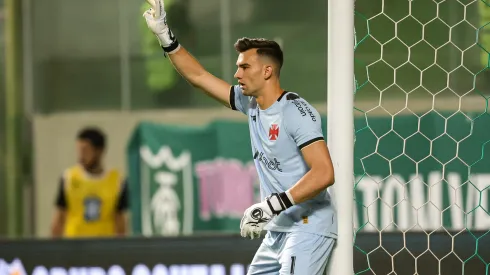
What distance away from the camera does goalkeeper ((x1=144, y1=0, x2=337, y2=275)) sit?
383 centimetres

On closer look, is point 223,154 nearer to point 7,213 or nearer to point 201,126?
point 201,126

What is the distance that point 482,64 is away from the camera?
7.87 metres

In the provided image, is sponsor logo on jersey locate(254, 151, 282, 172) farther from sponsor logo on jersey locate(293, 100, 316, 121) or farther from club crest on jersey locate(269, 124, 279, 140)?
sponsor logo on jersey locate(293, 100, 316, 121)

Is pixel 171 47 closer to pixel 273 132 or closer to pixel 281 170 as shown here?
pixel 273 132

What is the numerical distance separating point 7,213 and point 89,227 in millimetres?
2368

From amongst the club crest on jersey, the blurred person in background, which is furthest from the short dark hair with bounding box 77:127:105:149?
the club crest on jersey

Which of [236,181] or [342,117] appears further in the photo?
[236,181]

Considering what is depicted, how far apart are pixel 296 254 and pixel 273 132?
51 cm

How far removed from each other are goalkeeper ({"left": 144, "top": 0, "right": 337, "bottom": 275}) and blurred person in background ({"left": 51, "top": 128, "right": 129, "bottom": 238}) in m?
3.24

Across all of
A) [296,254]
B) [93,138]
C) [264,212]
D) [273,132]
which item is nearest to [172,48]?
[273,132]

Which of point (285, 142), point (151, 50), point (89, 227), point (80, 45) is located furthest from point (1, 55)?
point (285, 142)

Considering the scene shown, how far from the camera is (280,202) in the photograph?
3.79 meters

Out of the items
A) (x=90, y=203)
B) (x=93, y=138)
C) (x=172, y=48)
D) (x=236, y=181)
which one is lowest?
(x=90, y=203)

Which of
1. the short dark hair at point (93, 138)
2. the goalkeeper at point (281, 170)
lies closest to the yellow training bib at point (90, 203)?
the short dark hair at point (93, 138)
